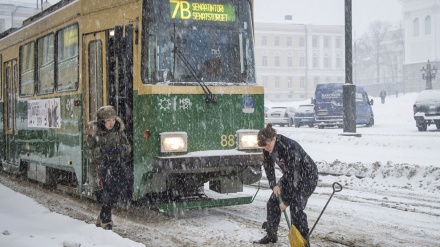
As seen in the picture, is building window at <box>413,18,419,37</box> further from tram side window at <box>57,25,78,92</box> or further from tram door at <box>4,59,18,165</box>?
tram side window at <box>57,25,78,92</box>

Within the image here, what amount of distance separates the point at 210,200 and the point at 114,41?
8.37 ft

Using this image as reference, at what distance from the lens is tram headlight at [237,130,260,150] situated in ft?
28.7

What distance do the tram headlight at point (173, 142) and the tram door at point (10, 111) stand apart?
6.39 metres

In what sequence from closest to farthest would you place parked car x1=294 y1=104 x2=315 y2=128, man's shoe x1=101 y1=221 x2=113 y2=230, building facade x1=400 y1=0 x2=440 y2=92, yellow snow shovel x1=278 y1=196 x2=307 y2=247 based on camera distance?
yellow snow shovel x1=278 y1=196 x2=307 y2=247 → man's shoe x1=101 y1=221 x2=113 y2=230 → parked car x1=294 y1=104 x2=315 y2=128 → building facade x1=400 y1=0 x2=440 y2=92

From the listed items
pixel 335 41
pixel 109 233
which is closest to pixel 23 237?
pixel 109 233

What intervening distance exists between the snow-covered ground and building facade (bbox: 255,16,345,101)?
8105cm

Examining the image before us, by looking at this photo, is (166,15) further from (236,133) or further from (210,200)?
(210,200)

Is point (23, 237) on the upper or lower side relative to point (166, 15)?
lower

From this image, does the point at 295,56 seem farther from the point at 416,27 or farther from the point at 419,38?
the point at 419,38

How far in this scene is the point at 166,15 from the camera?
8484 millimetres

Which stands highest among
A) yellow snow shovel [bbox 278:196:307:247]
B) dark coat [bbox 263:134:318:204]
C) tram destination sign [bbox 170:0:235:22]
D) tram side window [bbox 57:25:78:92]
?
tram destination sign [bbox 170:0:235:22]

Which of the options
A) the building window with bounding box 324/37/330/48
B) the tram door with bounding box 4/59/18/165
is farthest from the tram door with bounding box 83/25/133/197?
the building window with bounding box 324/37/330/48

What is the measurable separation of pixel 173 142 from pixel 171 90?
70cm

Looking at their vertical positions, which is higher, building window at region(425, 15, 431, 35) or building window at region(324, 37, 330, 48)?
building window at region(324, 37, 330, 48)
